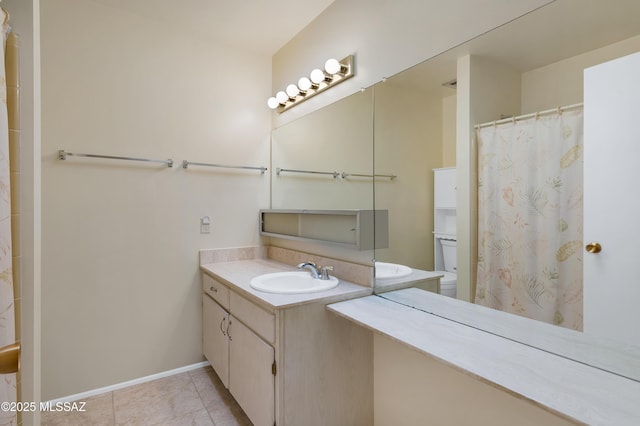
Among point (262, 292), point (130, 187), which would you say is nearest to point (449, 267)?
point (262, 292)

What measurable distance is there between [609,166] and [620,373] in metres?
0.58

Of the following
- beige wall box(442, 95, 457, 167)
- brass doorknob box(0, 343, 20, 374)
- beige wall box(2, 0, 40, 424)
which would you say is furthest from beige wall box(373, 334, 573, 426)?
beige wall box(2, 0, 40, 424)

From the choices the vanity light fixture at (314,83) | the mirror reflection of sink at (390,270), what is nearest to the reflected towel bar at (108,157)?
the vanity light fixture at (314,83)

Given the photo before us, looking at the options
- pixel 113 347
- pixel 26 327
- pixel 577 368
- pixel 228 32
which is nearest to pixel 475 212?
pixel 577 368

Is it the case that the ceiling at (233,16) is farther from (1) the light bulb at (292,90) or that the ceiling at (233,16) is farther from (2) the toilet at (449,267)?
(2) the toilet at (449,267)

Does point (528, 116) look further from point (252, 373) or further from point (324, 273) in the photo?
point (252, 373)

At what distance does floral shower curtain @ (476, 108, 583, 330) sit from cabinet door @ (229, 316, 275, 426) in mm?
994

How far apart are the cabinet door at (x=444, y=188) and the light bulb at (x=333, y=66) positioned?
3.18 ft

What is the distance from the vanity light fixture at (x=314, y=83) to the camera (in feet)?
6.49

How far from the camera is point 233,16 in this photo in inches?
85.7

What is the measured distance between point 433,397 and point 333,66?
71.1 inches

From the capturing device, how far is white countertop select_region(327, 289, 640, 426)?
79 centimetres

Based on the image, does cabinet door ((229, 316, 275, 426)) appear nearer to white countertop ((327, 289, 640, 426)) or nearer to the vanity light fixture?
white countertop ((327, 289, 640, 426))

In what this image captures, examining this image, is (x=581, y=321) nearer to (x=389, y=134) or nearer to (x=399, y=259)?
(x=399, y=259)
